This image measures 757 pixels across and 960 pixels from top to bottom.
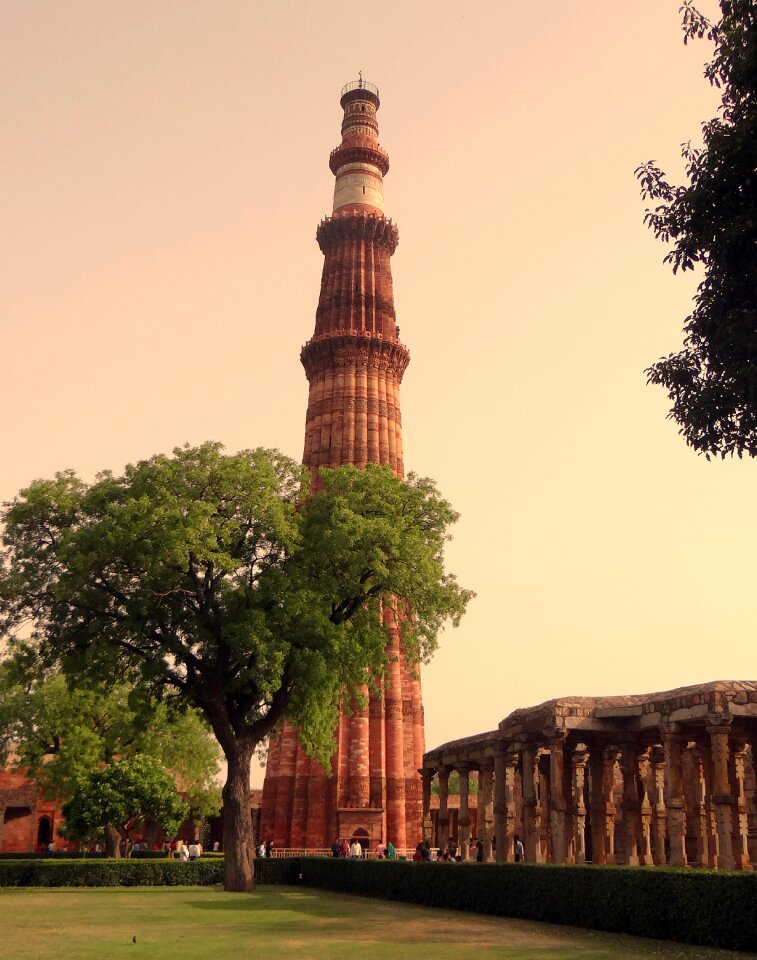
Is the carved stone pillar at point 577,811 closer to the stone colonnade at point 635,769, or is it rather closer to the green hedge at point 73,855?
the stone colonnade at point 635,769

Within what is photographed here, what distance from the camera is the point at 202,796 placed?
50.0m

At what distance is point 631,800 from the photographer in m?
28.1

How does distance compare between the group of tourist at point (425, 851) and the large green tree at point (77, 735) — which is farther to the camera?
the large green tree at point (77, 735)

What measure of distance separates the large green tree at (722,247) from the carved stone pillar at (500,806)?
51.8ft

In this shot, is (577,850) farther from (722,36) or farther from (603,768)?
(722,36)

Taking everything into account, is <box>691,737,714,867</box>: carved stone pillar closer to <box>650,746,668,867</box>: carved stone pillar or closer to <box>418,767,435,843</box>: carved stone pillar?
<box>650,746,668,867</box>: carved stone pillar

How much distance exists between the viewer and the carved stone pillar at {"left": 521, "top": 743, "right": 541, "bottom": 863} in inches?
1081

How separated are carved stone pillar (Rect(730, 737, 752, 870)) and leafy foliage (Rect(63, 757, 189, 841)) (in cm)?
2600

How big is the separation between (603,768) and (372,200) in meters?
39.8

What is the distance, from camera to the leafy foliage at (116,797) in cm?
4294

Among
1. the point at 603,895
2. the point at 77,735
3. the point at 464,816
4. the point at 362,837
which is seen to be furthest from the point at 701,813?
the point at 77,735

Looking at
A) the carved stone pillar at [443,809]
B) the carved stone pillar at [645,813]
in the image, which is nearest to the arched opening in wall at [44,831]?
the carved stone pillar at [443,809]

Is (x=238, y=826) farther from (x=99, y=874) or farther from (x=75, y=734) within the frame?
(x=75, y=734)

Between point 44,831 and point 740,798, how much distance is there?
4738cm
